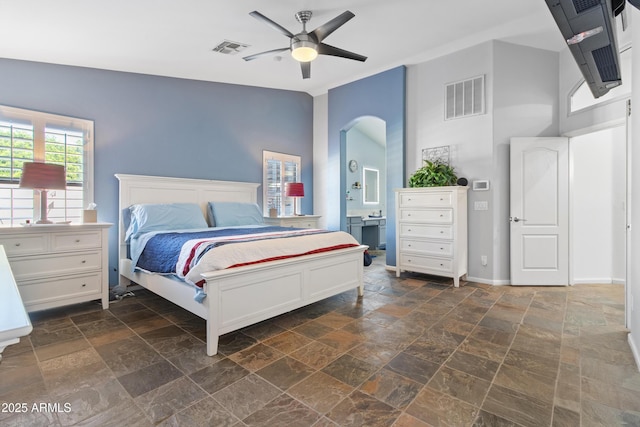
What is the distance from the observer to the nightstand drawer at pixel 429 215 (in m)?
4.31

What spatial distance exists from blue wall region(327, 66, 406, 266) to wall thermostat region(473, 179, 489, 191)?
1.09m

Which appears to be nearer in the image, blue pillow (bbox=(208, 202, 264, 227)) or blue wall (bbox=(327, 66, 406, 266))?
blue pillow (bbox=(208, 202, 264, 227))

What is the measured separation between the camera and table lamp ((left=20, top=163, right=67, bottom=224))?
2.99m

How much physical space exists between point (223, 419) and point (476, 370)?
1644mm

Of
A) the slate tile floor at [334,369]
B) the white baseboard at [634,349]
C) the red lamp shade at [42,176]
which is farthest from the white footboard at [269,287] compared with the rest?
the white baseboard at [634,349]

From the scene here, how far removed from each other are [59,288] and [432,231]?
4417mm

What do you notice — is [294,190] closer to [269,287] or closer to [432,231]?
[432,231]

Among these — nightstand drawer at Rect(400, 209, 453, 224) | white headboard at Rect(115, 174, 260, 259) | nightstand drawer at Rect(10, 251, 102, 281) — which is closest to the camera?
nightstand drawer at Rect(10, 251, 102, 281)

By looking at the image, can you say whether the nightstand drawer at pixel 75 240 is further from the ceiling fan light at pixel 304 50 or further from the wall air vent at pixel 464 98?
the wall air vent at pixel 464 98

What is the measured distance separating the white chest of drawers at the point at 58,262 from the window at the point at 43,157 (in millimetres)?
667

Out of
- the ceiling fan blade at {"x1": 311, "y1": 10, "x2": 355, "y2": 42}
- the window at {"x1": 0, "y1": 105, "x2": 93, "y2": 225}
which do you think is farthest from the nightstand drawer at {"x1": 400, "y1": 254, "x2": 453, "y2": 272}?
the window at {"x1": 0, "y1": 105, "x2": 93, "y2": 225}

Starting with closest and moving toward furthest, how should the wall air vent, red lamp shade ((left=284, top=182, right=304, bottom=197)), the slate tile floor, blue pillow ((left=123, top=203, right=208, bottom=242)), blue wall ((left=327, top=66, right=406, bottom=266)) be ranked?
the slate tile floor, blue pillow ((left=123, top=203, right=208, bottom=242)), the wall air vent, blue wall ((left=327, top=66, right=406, bottom=266)), red lamp shade ((left=284, top=182, right=304, bottom=197))

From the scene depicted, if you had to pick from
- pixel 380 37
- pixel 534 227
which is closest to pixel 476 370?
pixel 534 227

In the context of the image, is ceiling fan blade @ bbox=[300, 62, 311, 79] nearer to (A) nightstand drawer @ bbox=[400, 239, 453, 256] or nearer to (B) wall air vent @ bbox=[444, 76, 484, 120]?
(B) wall air vent @ bbox=[444, 76, 484, 120]
